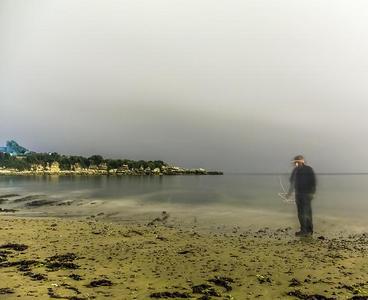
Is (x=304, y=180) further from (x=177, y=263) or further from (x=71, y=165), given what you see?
→ (x=71, y=165)

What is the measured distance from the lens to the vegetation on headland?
135375mm

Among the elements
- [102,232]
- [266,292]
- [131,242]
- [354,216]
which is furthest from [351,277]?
[354,216]

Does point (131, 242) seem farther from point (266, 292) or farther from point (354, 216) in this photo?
point (354, 216)

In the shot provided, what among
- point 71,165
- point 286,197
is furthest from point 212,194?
point 71,165

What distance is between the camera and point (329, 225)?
22.5 m

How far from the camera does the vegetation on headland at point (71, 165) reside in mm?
135375

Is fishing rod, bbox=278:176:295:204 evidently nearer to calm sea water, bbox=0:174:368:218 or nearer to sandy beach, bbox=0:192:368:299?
calm sea water, bbox=0:174:368:218

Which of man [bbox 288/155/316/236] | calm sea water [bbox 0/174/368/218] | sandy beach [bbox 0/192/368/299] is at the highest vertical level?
man [bbox 288/155/316/236]

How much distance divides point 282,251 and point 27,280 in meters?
8.63

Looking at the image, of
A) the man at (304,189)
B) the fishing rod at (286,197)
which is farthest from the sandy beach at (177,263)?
the fishing rod at (286,197)

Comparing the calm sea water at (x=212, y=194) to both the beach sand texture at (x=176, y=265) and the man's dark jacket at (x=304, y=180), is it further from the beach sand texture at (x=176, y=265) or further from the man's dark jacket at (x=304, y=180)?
the beach sand texture at (x=176, y=265)

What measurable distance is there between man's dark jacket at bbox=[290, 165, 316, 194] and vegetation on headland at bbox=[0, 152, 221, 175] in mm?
123481

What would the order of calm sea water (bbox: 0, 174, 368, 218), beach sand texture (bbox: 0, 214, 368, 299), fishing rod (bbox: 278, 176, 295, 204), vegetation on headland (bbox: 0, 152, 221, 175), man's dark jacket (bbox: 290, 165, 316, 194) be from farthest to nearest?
vegetation on headland (bbox: 0, 152, 221, 175) → calm sea water (bbox: 0, 174, 368, 218) → fishing rod (bbox: 278, 176, 295, 204) → man's dark jacket (bbox: 290, 165, 316, 194) → beach sand texture (bbox: 0, 214, 368, 299)

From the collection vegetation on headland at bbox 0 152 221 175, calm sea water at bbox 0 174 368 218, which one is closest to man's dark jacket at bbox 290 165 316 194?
calm sea water at bbox 0 174 368 218
